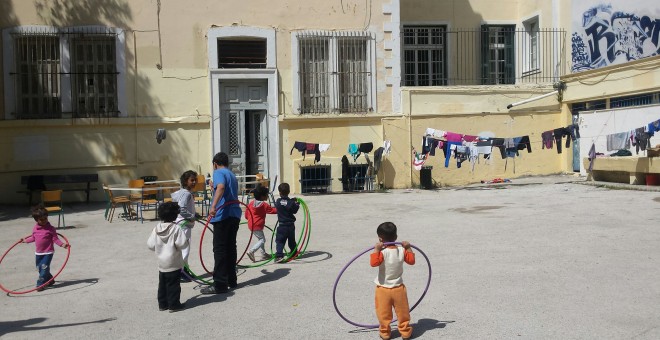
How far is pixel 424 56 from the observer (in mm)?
22766

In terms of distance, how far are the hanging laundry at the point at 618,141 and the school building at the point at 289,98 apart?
32cm

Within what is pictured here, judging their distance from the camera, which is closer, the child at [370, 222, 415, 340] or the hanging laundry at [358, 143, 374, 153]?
the child at [370, 222, 415, 340]

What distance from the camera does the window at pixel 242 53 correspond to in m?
18.9

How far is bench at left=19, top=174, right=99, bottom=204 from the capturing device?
1719 centimetres

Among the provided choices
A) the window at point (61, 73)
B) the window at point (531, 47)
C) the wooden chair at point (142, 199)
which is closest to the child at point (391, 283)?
the wooden chair at point (142, 199)

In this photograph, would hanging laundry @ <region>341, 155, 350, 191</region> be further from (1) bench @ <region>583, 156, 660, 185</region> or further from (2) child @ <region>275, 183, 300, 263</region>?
(2) child @ <region>275, 183, 300, 263</region>

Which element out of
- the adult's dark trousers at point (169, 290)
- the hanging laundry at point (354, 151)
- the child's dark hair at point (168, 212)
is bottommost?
the adult's dark trousers at point (169, 290)

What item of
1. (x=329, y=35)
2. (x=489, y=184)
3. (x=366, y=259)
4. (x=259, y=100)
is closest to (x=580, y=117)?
(x=489, y=184)

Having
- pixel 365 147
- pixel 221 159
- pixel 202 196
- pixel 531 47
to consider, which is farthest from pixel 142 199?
pixel 531 47

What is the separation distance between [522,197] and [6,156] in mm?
13114

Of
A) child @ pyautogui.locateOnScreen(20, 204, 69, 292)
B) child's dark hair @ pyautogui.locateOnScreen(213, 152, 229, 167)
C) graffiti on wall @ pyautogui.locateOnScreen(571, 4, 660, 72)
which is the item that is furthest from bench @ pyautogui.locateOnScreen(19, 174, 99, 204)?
graffiti on wall @ pyautogui.locateOnScreen(571, 4, 660, 72)

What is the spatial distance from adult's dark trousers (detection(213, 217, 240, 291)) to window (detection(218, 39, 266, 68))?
11.5m

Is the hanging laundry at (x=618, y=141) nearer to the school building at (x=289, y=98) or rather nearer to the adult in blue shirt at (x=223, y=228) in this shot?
A: the school building at (x=289, y=98)

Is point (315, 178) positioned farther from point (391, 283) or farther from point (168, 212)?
point (391, 283)
